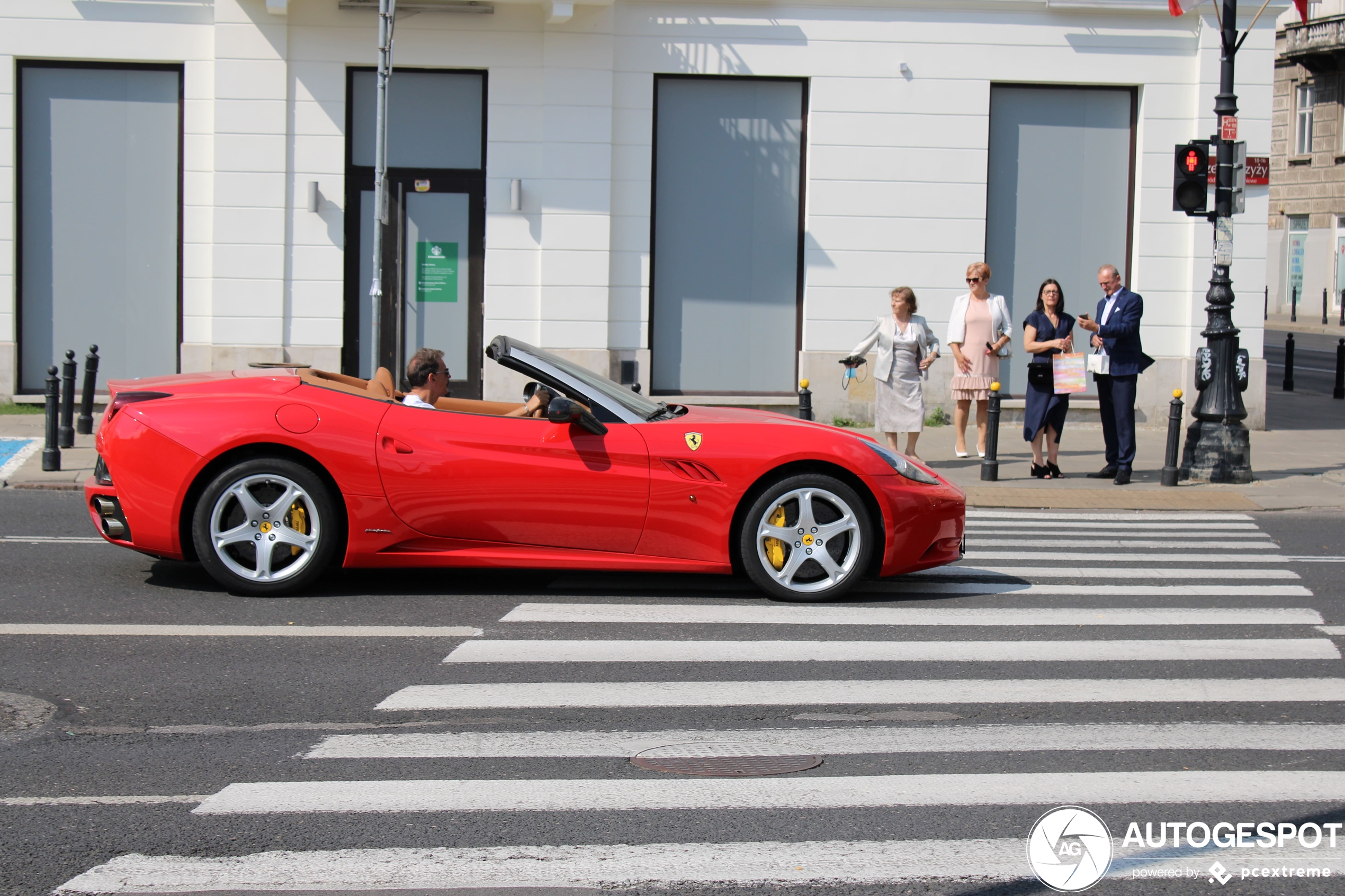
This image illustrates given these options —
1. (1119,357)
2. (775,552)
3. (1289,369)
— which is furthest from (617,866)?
(1289,369)

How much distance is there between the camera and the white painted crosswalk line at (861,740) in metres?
4.88

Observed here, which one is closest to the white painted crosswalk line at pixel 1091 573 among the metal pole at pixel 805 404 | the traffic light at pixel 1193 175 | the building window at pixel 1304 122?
the metal pole at pixel 805 404

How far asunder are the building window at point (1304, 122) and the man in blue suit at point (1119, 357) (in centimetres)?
4051

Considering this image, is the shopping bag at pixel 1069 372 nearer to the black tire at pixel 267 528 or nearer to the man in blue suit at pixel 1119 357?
the man in blue suit at pixel 1119 357

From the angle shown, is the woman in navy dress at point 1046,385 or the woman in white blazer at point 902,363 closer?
the woman in white blazer at point 902,363

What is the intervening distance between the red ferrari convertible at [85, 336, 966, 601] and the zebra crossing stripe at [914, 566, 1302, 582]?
1233 mm

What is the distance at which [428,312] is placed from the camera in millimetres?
17469

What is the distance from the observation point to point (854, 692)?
5719 mm

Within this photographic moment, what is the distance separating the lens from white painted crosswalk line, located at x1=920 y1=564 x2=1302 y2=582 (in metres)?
8.52

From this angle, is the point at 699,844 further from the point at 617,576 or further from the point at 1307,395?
the point at 1307,395

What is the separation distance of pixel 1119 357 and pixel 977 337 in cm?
150

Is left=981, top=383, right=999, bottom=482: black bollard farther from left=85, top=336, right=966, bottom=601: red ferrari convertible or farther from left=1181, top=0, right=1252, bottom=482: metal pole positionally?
left=85, top=336, right=966, bottom=601: red ferrari convertible

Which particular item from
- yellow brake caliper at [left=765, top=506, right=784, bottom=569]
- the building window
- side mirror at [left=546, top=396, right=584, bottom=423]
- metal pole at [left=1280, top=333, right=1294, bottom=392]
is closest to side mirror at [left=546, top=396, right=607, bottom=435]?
side mirror at [left=546, top=396, right=584, bottom=423]

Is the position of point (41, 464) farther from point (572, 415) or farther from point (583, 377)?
point (572, 415)
